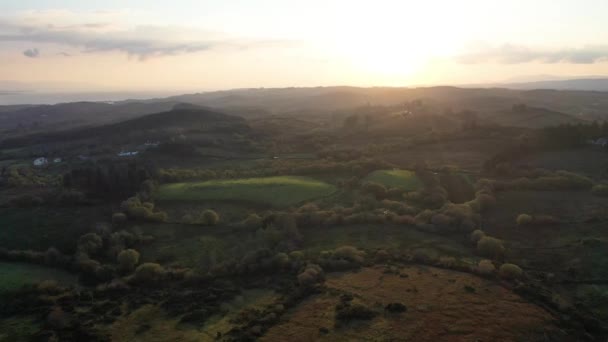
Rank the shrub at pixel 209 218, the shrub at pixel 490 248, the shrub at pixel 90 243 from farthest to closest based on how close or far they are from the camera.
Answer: the shrub at pixel 209 218 < the shrub at pixel 90 243 < the shrub at pixel 490 248

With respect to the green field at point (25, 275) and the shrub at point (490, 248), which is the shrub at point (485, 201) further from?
the green field at point (25, 275)

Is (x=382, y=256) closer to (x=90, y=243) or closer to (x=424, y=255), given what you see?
(x=424, y=255)

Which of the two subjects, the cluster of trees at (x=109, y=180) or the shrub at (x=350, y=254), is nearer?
the shrub at (x=350, y=254)

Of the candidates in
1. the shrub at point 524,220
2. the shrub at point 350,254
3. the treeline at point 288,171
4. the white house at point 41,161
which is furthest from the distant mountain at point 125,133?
the shrub at point 524,220

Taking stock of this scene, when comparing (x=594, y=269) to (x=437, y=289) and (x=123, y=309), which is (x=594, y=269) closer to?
(x=437, y=289)

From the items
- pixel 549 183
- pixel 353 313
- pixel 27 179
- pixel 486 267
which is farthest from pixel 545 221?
pixel 27 179

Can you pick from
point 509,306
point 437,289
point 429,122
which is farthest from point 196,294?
point 429,122

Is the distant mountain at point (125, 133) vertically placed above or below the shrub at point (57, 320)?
above
